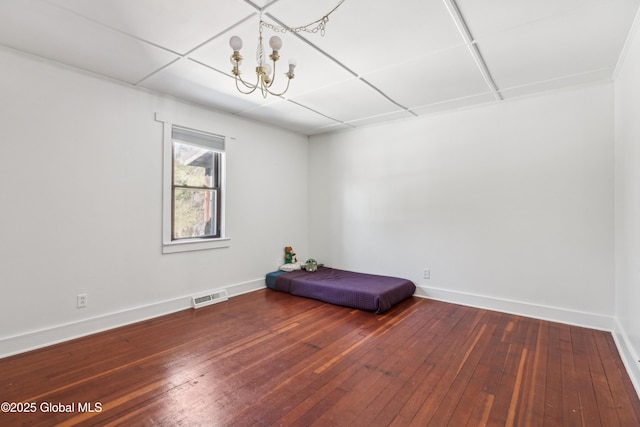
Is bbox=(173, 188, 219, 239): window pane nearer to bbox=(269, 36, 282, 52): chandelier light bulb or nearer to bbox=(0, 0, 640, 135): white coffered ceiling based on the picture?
bbox=(0, 0, 640, 135): white coffered ceiling

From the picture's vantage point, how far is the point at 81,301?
9.08 ft

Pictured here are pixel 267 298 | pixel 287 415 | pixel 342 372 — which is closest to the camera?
pixel 287 415

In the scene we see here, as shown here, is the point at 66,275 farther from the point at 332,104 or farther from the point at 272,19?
the point at 332,104

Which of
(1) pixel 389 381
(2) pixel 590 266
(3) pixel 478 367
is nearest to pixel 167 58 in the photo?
(1) pixel 389 381

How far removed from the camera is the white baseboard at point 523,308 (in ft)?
9.71

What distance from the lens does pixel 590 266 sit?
3002 millimetres

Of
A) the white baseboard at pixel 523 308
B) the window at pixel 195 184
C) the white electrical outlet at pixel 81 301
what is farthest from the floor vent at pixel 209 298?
the white baseboard at pixel 523 308

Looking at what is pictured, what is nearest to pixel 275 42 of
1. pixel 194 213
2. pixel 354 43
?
pixel 354 43

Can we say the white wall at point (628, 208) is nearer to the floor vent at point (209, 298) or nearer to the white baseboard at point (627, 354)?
the white baseboard at point (627, 354)

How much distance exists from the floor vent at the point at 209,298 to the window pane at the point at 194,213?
73 cm

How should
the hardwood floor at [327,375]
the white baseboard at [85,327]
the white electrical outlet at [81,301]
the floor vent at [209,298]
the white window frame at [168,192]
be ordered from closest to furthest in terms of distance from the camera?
the hardwood floor at [327,375]
the white baseboard at [85,327]
the white electrical outlet at [81,301]
the white window frame at [168,192]
the floor vent at [209,298]

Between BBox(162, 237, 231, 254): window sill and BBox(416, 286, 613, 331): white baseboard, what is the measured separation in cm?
267

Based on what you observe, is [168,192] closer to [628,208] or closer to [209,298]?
[209,298]

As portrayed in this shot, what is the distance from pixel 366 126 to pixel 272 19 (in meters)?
2.71
